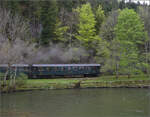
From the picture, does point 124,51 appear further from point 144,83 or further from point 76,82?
point 76,82

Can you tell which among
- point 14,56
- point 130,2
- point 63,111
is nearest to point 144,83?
point 63,111

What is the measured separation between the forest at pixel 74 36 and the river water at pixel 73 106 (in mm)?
6245

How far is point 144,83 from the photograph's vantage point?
89.2 feet

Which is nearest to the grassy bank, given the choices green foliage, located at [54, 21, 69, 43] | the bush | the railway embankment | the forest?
the railway embankment

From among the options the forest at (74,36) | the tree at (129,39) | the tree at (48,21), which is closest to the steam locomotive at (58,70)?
the forest at (74,36)

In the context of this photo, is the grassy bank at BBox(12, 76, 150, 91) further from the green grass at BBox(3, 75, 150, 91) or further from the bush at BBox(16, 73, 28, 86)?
the bush at BBox(16, 73, 28, 86)

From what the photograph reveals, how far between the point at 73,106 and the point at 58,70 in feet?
48.8

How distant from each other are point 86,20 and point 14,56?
1733 cm

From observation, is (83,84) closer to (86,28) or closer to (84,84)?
(84,84)

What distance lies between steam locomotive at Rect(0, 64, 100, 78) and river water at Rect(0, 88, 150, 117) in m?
9.22

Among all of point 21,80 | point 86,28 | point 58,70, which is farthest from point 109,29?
point 21,80

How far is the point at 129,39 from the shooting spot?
29.3 meters

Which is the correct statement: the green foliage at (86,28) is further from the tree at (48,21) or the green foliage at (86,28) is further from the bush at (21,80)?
the bush at (21,80)

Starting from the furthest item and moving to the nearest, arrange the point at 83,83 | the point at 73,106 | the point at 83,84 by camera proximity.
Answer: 1. the point at 83,83
2. the point at 83,84
3. the point at 73,106
